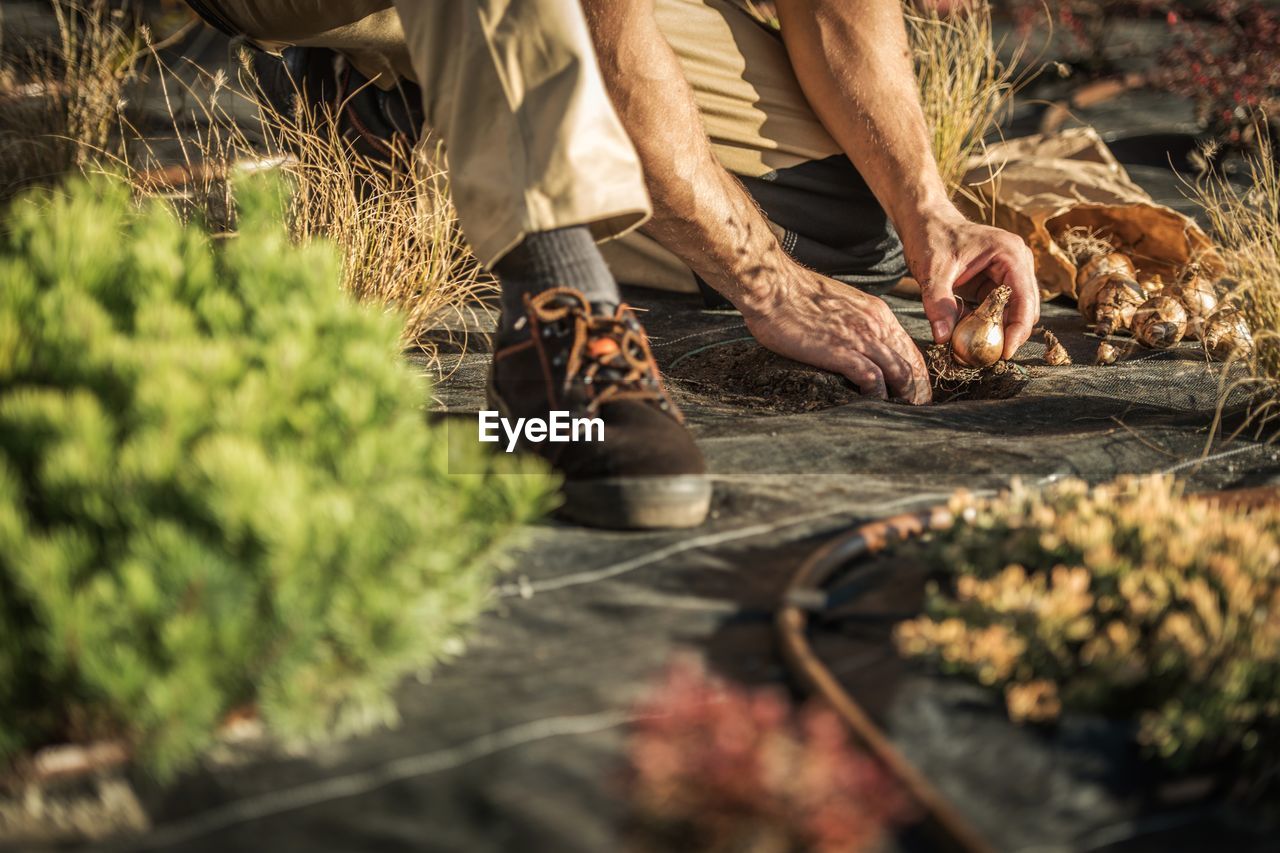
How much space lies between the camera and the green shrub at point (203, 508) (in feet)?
3.37

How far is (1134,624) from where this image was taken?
1.27 metres

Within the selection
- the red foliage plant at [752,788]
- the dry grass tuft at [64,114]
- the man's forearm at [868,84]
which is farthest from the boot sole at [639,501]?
the dry grass tuft at [64,114]

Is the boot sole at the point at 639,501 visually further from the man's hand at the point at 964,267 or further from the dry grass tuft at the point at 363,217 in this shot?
the man's hand at the point at 964,267

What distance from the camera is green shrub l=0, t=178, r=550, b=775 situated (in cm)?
103

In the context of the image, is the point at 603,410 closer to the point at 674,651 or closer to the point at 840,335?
the point at 674,651

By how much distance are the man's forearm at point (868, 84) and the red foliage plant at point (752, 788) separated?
6.25 ft

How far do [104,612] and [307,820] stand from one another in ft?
0.85

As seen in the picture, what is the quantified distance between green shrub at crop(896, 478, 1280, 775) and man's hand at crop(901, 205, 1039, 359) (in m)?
1.04

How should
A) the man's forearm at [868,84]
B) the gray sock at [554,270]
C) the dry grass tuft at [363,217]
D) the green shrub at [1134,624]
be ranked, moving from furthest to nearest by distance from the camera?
the man's forearm at [868,84], the dry grass tuft at [363,217], the gray sock at [554,270], the green shrub at [1134,624]

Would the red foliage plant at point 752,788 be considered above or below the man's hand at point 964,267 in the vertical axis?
below

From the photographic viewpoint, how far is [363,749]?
44.9 inches

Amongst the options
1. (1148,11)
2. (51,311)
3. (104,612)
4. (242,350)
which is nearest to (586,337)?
(242,350)

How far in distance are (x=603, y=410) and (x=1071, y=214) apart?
1.95 m

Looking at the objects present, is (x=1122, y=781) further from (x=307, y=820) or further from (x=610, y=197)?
(x=610, y=197)
